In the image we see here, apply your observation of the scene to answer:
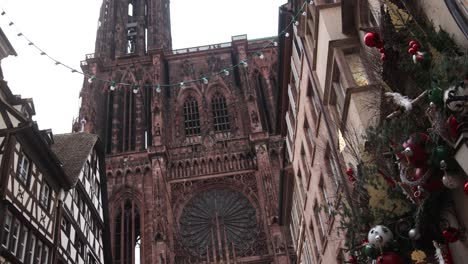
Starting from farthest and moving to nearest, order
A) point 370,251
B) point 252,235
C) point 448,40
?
point 252,235, point 370,251, point 448,40

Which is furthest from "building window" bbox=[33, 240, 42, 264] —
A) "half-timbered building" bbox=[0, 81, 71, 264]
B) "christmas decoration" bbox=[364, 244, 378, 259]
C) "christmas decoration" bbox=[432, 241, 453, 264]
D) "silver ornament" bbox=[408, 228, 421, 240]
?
"christmas decoration" bbox=[432, 241, 453, 264]

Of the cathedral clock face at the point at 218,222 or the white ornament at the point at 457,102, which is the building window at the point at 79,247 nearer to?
the white ornament at the point at 457,102

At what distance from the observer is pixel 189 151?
120 feet

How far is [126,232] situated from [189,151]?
7070 millimetres

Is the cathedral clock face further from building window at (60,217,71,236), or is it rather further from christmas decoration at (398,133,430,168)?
christmas decoration at (398,133,430,168)

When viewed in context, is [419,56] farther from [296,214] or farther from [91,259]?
[91,259]

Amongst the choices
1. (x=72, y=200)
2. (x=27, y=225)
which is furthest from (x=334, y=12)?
(x=72, y=200)

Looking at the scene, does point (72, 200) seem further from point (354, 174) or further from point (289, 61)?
point (354, 174)

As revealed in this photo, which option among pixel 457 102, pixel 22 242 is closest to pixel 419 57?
pixel 457 102

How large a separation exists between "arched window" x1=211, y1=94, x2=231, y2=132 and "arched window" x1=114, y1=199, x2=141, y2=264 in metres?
8.88

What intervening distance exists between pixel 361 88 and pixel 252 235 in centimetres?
2478

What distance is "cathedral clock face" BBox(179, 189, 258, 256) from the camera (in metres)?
32.8

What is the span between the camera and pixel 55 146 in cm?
2045

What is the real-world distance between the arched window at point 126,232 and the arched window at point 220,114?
8.88 metres
